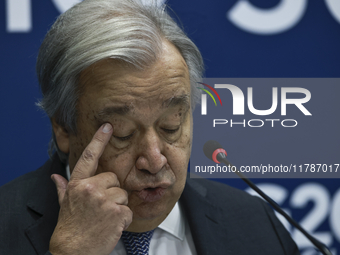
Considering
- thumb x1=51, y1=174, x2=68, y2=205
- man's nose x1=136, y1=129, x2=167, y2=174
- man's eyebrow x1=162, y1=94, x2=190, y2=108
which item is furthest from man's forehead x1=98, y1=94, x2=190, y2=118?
thumb x1=51, y1=174, x2=68, y2=205

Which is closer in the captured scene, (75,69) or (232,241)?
(75,69)

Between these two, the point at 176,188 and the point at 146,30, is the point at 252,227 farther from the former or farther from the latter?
the point at 146,30

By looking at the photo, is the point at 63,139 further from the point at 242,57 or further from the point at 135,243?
the point at 242,57

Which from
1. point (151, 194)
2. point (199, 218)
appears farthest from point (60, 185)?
point (199, 218)

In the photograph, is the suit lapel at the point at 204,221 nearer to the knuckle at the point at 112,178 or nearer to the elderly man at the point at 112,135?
the elderly man at the point at 112,135

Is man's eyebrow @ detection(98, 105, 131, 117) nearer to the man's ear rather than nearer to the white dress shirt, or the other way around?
the man's ear

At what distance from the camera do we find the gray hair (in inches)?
56.4

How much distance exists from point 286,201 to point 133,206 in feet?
5.03

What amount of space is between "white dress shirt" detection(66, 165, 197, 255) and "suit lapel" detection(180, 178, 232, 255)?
4cm

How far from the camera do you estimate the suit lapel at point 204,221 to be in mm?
1761

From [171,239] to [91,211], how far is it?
545 mm

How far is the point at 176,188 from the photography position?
1563mm

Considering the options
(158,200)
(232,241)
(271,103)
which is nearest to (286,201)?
(271,103)

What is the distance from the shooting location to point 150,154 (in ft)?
4.71
